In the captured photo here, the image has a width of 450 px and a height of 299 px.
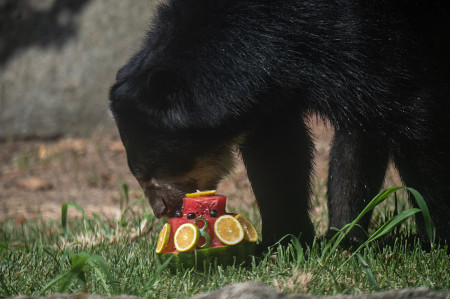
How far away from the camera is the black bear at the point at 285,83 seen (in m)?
2.72

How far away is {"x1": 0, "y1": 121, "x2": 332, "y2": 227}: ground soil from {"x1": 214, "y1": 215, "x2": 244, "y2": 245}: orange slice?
1.89 metres

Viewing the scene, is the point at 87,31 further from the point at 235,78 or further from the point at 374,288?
the point at 374,288

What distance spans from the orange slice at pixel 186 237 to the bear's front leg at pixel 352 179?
3.96 ft

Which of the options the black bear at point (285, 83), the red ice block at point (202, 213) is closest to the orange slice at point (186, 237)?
the red ice block at point (202, 213)

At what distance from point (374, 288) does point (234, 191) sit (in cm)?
334

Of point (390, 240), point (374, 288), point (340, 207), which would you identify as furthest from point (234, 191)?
point (374, 288)

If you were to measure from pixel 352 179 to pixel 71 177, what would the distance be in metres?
3.80

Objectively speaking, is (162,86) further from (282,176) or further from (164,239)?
(282,176)

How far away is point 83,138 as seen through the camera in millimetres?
7844

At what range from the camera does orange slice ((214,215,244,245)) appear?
2.55m

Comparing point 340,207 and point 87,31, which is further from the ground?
point 87,31

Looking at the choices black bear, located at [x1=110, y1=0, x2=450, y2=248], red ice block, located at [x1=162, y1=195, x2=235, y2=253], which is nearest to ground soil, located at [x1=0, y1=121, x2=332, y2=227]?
black bear, located at [x1=110, y1=0, x2=450, y2=248]

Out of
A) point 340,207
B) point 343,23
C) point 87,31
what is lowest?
point 340,207

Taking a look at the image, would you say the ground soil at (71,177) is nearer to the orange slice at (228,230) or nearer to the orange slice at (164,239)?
the orange slice at (228,230)
